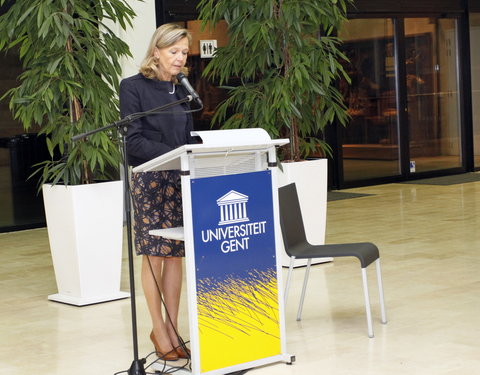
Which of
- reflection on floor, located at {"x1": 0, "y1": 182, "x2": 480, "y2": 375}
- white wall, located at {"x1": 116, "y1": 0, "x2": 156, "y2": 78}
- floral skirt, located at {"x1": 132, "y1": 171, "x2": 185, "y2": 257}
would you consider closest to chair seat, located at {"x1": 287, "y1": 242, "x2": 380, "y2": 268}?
reflection on floor, located at {"x1": 0, "y1": 182, "x2": 480, "y2": 375}

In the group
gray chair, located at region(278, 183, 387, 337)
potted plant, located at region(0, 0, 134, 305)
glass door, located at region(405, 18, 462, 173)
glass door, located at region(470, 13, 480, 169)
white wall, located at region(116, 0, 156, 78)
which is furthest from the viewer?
glass door, located at region(470, 13, 480, 169)

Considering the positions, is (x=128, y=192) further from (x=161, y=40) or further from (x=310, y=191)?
(x=310, y=191)

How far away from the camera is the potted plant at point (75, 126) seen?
599 centimetres

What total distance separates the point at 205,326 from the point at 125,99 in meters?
1.21

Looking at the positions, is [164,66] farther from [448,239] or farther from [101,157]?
[448,239]

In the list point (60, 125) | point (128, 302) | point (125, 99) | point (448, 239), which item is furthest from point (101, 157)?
point (448, 239)

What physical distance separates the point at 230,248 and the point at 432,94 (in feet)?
32.0

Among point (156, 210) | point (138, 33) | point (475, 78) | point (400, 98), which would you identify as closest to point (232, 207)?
point (156, 210)

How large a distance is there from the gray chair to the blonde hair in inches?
44.3

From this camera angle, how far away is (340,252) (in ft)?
16.3

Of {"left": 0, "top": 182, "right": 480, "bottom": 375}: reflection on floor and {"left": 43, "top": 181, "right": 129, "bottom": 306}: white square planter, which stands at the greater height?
{"left": 43, "top": 181, "right": 129, "bottom": 306}: white square planter

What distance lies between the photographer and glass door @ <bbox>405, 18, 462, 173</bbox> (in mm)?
13086

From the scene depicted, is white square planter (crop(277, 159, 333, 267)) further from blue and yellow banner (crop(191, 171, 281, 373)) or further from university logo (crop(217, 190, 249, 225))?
university logo (crop(217, 190, 249, 225))

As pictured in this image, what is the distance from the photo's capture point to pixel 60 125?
248 inches
